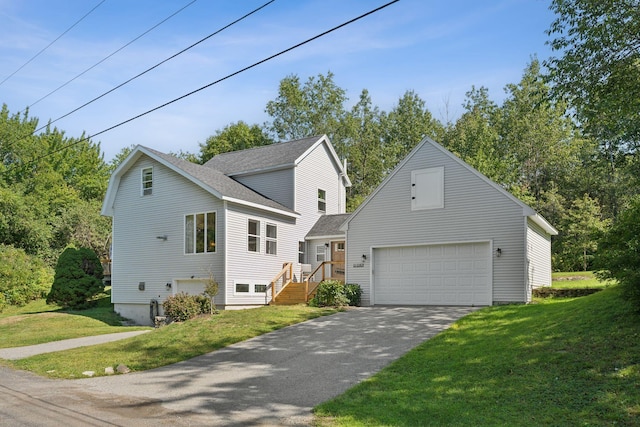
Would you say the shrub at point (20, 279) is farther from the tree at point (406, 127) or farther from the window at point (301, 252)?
the tree at point (406, 127)

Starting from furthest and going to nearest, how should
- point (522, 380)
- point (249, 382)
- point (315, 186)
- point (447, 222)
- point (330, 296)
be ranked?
point (315, 186)
point (330, 296)
point (447, 222)
point (249, 382)
point (522, 380)

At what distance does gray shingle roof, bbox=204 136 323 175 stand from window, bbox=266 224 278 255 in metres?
3.33

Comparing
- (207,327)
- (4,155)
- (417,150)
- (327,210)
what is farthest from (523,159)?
(4,155)

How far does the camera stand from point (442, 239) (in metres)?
18.4

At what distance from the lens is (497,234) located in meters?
17.4

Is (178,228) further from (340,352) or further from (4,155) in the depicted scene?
(4,155)

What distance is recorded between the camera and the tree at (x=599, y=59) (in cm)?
1197

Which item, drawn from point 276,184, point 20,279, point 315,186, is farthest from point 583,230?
point 20,279

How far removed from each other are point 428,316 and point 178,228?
11156 mm

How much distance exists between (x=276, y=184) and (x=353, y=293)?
25.1 feet

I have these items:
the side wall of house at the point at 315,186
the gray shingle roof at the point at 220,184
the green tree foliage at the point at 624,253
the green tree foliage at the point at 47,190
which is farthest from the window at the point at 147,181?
the green tree foliage at the point at 624,253

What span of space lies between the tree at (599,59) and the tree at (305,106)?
31.2 metres

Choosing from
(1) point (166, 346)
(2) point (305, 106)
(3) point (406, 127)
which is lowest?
(1) point (166, 346)

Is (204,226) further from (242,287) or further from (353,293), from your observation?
(353,293)
